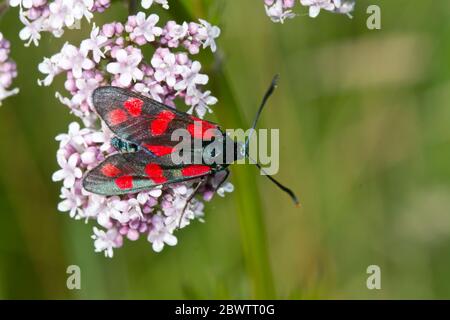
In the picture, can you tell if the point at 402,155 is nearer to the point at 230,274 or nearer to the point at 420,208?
the point at 420,208

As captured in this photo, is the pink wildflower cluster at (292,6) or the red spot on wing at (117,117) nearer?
the red spot on wing at (117,117)

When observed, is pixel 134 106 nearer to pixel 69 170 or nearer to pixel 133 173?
pixel 133 173

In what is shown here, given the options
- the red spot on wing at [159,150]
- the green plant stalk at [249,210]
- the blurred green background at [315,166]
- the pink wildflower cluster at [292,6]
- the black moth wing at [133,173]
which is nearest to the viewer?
the black moth wing at [133,173]

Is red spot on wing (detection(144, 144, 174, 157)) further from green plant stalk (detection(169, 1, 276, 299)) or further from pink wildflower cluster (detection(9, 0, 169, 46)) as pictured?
pink wildflower cluster (detection(9, 0, 169, 46))

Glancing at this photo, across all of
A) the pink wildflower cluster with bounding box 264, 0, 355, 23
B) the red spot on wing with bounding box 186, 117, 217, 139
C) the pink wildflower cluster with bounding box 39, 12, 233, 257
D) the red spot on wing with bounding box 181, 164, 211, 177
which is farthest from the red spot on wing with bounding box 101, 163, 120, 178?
the pink wildflower cluster with bounding box 264, 0, 355, 23

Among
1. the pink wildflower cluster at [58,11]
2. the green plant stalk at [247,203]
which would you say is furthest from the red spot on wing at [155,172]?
the pink wildflower cluster at [58,11]

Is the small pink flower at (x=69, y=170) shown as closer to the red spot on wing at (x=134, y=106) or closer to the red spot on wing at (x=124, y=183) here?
the red spot on wing at (x=124, y=183)

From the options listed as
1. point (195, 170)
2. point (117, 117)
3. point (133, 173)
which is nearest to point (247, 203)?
point (195, 170)

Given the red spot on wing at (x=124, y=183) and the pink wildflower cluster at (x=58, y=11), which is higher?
the pink wildflower cluster at (x=58, y=11)
